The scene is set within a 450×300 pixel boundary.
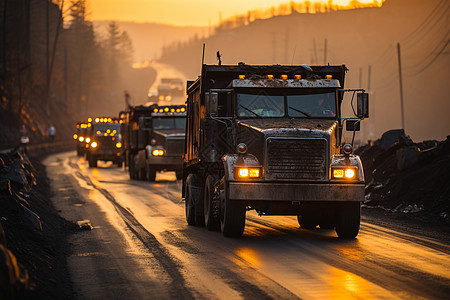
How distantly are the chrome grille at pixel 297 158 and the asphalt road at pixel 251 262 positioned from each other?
1.16 metres

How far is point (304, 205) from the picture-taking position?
564 inches

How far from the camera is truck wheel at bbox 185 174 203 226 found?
55.7 feet

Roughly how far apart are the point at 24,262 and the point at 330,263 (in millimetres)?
4091

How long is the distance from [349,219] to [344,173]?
97 centimetres

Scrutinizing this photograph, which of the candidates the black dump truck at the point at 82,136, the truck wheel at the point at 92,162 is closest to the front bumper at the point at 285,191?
the truck wheel at the point at 92,162

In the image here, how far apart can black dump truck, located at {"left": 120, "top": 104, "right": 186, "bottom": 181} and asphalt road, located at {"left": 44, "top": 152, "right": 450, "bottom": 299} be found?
14.2 m

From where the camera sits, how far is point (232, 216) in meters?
14.5

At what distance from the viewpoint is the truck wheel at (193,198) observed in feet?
55.7

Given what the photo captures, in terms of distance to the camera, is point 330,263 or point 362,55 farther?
point 362,55

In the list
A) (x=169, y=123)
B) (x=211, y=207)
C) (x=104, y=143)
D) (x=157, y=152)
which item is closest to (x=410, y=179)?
(x=211, y=207)

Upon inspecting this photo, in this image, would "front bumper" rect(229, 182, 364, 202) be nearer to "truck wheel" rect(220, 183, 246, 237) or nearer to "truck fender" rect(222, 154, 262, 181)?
"truck fender" rect(222, 154, 262, 181)

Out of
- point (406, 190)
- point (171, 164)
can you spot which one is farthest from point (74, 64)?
point (406, 190)

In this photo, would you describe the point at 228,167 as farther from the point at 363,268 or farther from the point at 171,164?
the point at 171,164

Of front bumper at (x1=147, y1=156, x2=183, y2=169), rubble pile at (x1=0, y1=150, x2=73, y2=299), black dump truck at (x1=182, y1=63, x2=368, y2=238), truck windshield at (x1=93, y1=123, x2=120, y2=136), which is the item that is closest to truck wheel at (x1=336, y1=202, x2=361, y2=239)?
black dump truck at (x1=182, y1=63, x2=368, y2=238)
